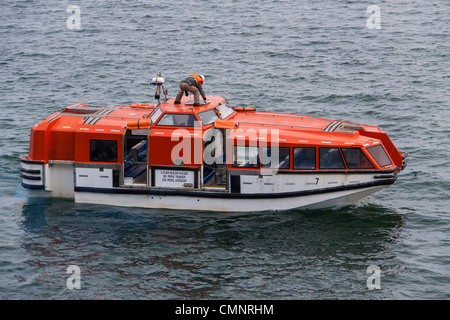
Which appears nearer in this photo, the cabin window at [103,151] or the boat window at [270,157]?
the boat window at [270,157]

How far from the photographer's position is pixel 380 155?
2161cm

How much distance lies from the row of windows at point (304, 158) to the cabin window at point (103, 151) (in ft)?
12.4

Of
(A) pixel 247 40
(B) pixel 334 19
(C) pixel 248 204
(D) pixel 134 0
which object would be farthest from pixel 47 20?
(C) pixel 248 204

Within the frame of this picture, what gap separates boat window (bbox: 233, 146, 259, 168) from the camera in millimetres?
21266

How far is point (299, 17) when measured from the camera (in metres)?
47.4

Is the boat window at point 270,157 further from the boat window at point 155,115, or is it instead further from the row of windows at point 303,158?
the boat window at point 155,115

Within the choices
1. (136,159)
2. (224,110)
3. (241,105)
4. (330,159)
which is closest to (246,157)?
(224,110)

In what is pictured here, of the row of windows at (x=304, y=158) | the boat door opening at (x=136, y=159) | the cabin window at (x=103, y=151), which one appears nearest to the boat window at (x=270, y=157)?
the row of windows at (x=304, y=158)

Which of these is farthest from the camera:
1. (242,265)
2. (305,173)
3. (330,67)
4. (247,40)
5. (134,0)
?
(134,0)

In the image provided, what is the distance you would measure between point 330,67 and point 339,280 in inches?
862

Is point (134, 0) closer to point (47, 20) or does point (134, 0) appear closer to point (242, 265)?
point (47, 20)

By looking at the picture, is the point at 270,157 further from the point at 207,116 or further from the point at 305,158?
the point at 207,116

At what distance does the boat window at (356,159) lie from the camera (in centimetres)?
2127

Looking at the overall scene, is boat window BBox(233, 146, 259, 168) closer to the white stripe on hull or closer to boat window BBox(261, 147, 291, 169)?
boat window BBox(261, 147, 291, 169)
